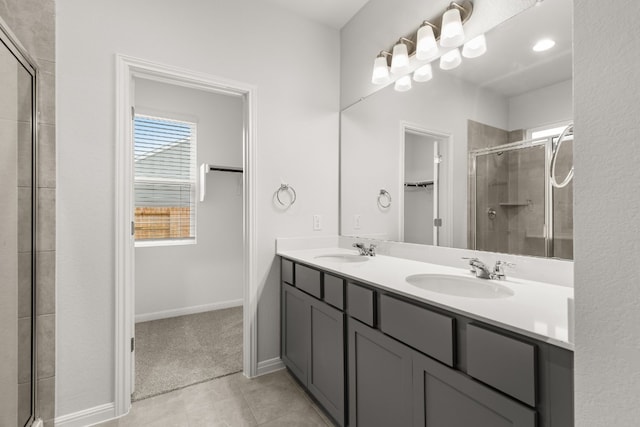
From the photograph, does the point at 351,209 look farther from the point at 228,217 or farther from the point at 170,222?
the point at 170,222

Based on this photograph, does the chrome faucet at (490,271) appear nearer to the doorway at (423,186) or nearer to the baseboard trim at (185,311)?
the doorway at (423,186)

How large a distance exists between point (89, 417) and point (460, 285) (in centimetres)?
212

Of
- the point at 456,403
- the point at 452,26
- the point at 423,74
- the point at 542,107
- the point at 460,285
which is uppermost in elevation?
the point at 452,26

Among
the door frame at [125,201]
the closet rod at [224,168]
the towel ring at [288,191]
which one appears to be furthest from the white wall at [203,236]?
the towel ring at [288,191]

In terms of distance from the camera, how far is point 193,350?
8.17 feet

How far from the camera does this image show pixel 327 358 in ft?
5.32

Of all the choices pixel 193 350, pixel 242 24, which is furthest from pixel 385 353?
pixel 242 24

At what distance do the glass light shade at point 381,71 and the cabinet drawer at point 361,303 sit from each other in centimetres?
144

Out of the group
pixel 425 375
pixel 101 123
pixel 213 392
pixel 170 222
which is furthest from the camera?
pixel 170 222

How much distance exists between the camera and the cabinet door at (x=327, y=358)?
59.5 inches

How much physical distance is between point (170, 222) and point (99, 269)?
1683mm

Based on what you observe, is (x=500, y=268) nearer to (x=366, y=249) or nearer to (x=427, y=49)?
(x=366, y=249)

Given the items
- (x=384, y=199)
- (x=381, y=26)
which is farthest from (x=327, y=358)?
(x=381, y=26)

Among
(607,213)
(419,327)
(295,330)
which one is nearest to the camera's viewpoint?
(607,213)
